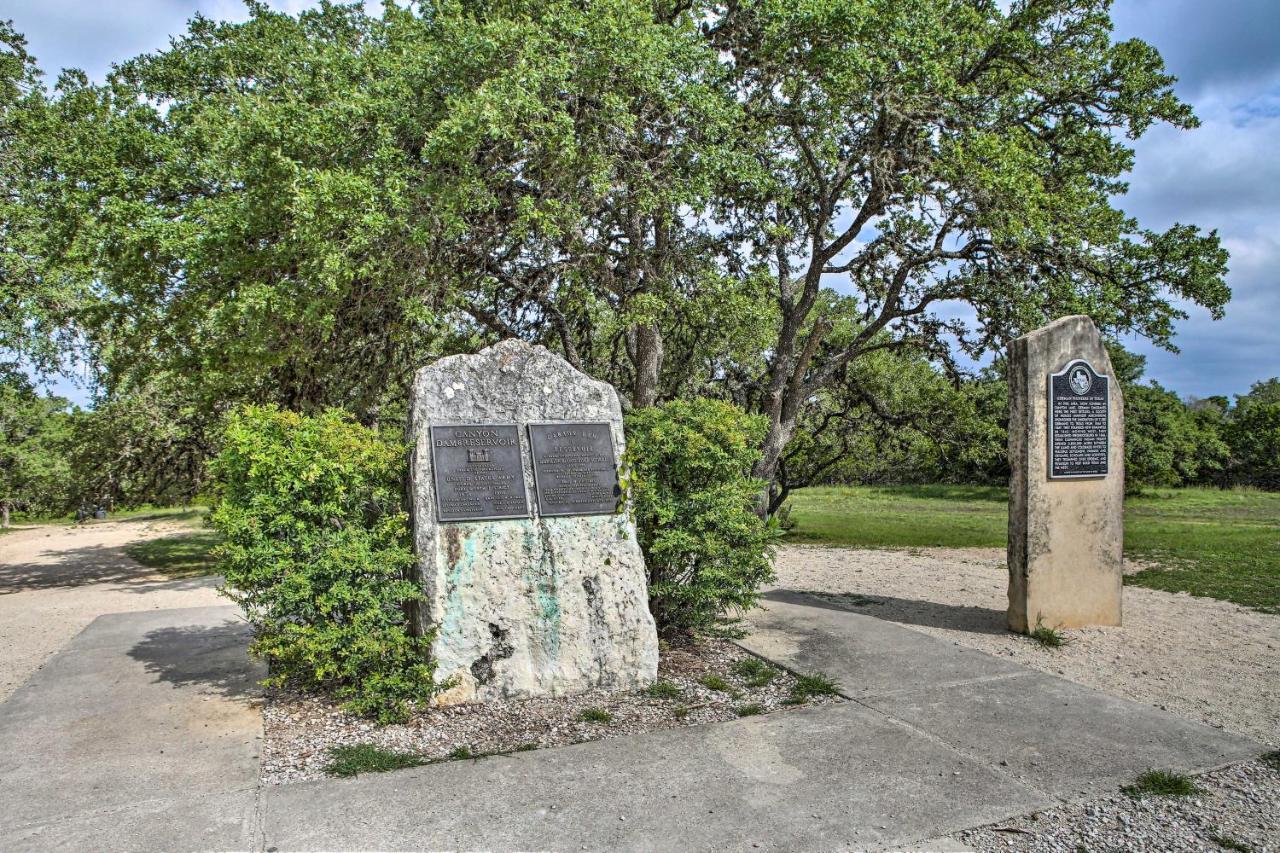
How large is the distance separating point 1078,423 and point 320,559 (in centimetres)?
679

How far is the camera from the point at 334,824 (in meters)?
3.85

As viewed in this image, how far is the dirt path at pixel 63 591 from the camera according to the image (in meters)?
7.79

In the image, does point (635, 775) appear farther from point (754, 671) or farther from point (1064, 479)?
point (1064, 479)

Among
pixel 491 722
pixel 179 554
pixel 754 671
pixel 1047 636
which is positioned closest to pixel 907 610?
pixel 1047 636

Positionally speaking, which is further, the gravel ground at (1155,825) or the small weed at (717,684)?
the small weed at (717,684)

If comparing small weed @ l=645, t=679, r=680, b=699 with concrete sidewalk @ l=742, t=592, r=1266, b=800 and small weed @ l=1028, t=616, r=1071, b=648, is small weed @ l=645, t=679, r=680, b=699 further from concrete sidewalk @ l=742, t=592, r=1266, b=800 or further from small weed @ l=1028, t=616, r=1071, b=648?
small weed @ l=1028, t=616, r=1071, b=648

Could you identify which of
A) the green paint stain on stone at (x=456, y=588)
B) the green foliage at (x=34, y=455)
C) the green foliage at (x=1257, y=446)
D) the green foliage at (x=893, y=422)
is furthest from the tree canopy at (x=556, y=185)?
the green foliage at (x=1257, y=446)

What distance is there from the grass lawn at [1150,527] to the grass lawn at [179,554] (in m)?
11.2

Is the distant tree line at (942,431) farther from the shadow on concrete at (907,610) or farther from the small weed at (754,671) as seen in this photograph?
the small weed at (754,671)

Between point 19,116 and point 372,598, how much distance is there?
10.3 meters

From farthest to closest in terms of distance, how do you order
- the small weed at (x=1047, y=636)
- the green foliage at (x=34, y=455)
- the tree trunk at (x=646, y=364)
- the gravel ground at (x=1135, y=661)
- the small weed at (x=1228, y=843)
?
the green foliage at (x=34, y=455) < the tree trunk at (x=646, y=364) < the small weed at (x=1047, y=636) < the gravel ground at (x=1135, y=661) < the small weed at (x=1228, y=843)

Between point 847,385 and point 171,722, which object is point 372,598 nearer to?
point 171,722

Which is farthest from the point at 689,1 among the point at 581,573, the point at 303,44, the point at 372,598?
the point at 372,598

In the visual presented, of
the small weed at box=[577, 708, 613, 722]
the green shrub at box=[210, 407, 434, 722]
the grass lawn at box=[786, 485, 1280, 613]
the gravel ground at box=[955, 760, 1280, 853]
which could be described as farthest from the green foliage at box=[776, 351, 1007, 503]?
the green shrub at box=[210, 407, 434, 722]
